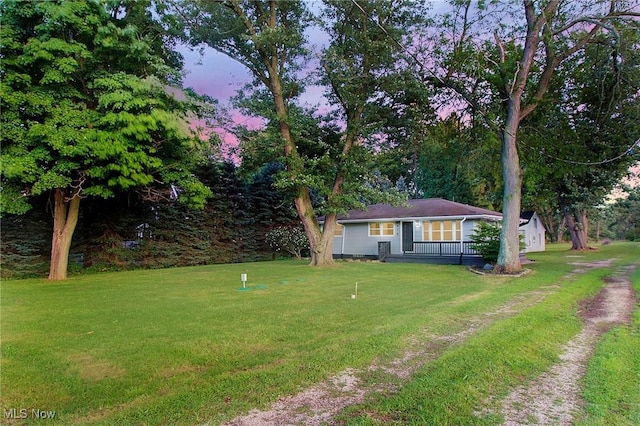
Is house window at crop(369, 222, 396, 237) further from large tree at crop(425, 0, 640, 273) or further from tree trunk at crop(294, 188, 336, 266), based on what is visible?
large tree at crop(425, 0, 640, 273)

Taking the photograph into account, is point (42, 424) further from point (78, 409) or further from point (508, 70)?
point (508, 70)

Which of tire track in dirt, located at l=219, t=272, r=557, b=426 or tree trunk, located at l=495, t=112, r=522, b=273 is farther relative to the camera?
tree trunk, located at l=495, t=112, r=522, b=273

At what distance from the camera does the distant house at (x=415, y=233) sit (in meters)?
20.1

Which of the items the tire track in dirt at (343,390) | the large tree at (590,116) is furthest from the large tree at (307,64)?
the tire track in dirt at (343,390)

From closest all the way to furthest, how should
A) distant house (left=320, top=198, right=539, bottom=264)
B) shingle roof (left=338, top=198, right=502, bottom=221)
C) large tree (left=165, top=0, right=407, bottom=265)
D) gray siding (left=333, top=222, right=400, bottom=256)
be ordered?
large tree (left=165, top=0, right=407, bottom=265) < distant house (left=320, top=198, right=539, bottom=264) < shingle roof (left=338, top=198, right=502, bottom=221) < gray siding (left=333, top=222, right=400, bottom=256)

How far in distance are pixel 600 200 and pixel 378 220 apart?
20.1m

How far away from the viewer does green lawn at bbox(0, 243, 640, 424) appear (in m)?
3.38

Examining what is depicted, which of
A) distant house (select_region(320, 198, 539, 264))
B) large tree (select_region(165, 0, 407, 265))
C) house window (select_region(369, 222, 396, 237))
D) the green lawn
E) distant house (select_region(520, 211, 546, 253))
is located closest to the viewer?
the green lawn

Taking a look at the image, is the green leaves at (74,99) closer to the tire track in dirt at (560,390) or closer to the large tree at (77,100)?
the large tree at (77,100)

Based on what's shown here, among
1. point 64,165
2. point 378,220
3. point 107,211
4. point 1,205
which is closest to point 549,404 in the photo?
point 64,165

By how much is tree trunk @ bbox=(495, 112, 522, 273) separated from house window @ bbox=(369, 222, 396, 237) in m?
8.80

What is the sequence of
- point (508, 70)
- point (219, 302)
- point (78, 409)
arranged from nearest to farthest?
point (78, 409) < point (219, 302) < point (508, 70)

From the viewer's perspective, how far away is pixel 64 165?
36.9 feet

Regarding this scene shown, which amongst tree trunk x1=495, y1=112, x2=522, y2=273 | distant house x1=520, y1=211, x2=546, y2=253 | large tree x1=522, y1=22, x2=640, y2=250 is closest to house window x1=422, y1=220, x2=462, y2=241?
large tree x1=522, y1=22, x2=640, y2=250
